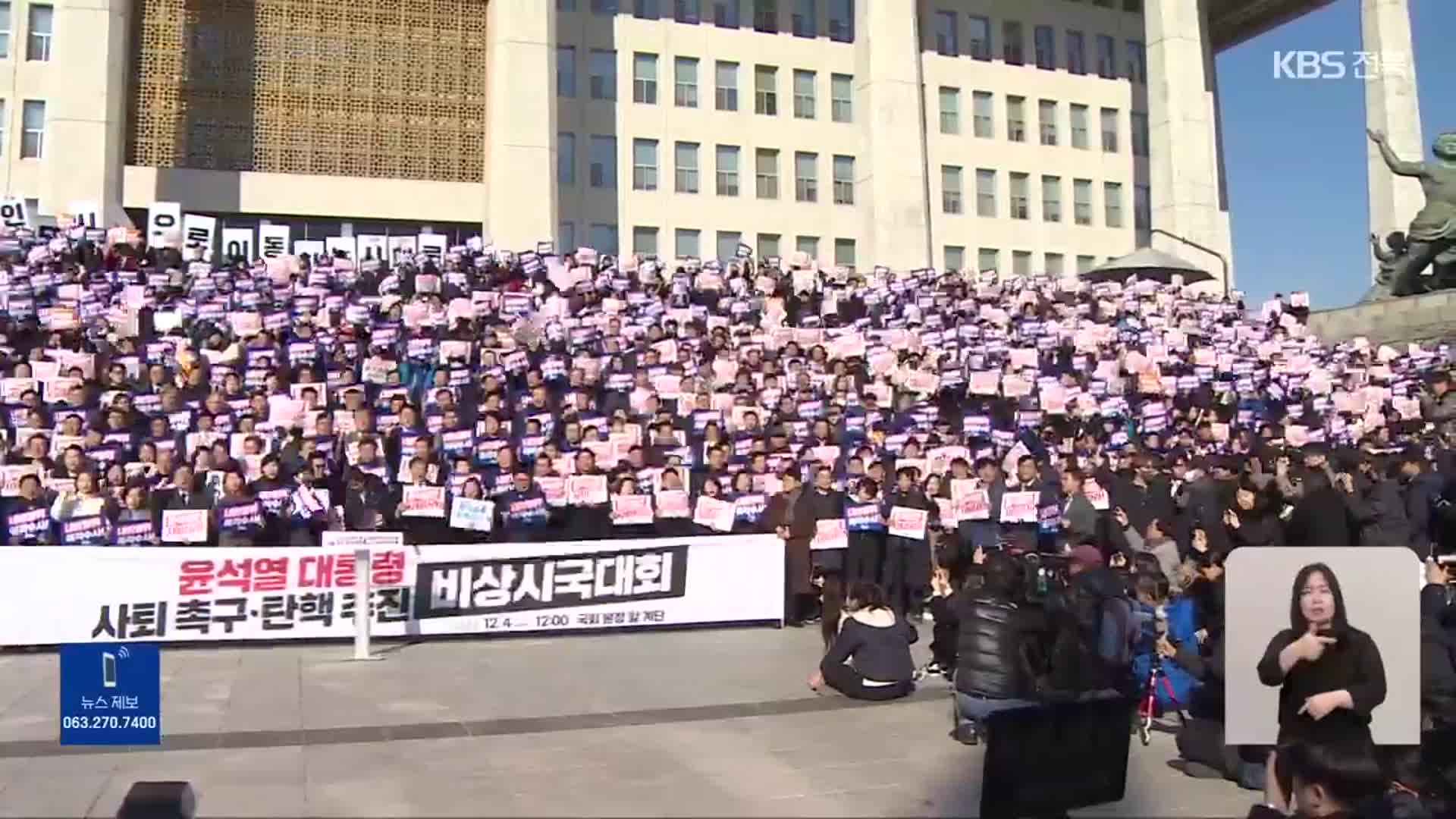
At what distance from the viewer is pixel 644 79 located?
4578cm

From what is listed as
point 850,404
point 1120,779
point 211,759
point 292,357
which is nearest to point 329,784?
point 211,759

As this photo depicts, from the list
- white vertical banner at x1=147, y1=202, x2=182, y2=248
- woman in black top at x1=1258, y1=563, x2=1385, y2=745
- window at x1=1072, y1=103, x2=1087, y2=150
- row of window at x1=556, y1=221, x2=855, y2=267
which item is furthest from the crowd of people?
window at x1=1072, y1=103, x2=1087, y2=150

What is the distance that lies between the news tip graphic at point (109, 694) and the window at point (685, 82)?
41.0 m

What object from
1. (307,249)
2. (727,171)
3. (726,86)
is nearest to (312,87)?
(307,249)

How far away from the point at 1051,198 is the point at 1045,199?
0.30m

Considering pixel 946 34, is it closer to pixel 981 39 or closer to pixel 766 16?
pixel 981 39

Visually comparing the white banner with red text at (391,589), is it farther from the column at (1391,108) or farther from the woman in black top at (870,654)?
the column at (1391,108)

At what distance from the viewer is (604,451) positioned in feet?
51.0

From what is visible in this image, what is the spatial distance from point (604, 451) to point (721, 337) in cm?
522

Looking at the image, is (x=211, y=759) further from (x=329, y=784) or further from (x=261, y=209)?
(x=261, y=209)

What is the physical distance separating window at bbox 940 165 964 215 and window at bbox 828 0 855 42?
20.0ft

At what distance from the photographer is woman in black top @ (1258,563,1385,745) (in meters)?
4.85

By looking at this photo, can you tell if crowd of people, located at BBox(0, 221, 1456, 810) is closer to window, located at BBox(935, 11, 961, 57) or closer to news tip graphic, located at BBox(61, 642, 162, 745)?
news tip graphic, located at BBox(61, 642, 162, 745)

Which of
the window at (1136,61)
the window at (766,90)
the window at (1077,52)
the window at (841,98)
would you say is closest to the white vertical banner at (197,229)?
the window at (766,90)
